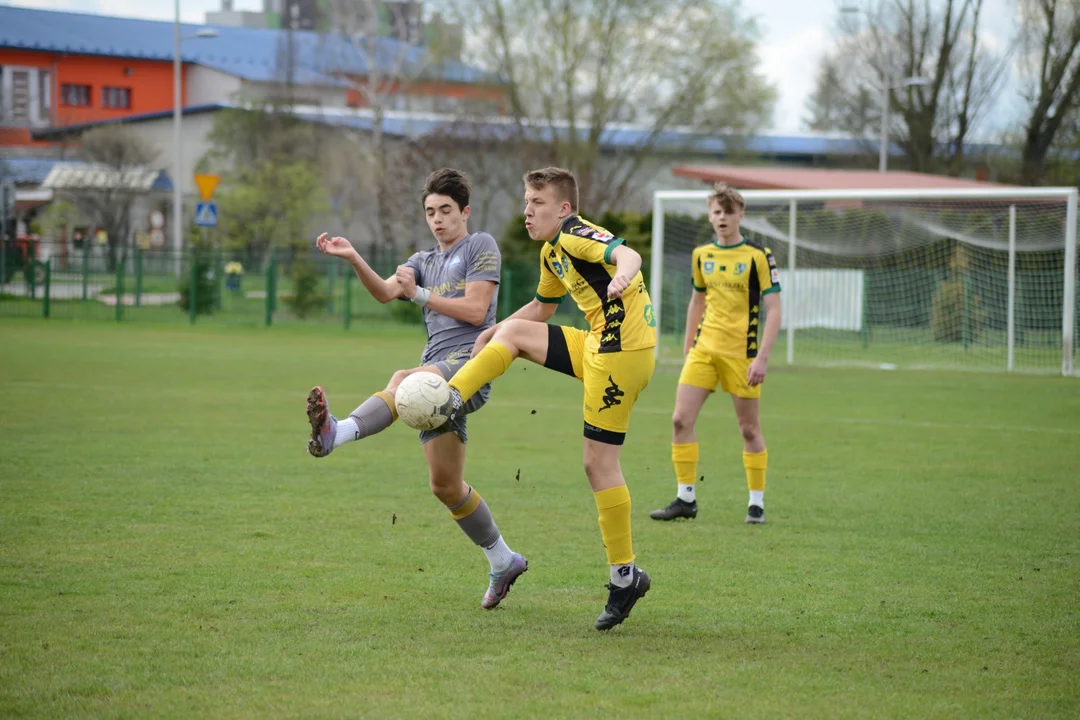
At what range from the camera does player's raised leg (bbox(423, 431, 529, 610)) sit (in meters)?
5.89

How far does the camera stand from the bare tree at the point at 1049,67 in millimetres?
38344

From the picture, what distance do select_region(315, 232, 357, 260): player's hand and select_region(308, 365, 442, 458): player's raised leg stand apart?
0.60 m

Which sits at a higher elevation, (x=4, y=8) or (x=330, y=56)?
(x=4, y=8)

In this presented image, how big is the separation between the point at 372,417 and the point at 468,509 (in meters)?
0.81

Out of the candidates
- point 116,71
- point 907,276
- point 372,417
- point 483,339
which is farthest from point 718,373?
point 116,71

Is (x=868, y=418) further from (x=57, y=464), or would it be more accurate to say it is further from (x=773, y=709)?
(x=773, y=709)

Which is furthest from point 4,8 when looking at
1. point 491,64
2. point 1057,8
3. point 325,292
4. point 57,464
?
point 57,464

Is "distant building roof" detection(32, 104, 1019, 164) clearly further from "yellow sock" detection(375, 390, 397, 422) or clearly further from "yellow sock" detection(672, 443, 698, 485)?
"yellow sock" detection(375, 390, 397, 422)

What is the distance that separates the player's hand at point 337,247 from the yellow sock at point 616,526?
5.29 ft

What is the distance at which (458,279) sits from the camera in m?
6.05

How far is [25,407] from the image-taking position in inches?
533

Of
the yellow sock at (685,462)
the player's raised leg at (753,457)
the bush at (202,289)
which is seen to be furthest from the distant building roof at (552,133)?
the yellow sock at (685,462)

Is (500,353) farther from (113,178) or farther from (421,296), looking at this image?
(113,178)

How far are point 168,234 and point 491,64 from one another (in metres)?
18.0
